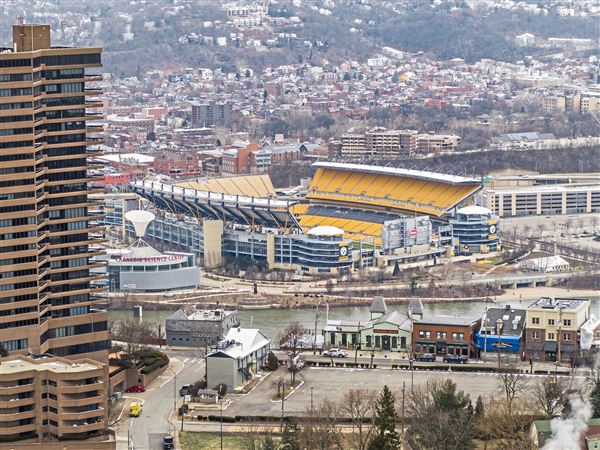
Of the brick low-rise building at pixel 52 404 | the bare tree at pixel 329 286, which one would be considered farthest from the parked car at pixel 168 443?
the bare tree at pixel 329 286

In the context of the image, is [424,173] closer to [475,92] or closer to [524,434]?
[524,434]

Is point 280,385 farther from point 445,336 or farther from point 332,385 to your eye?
point 445,336

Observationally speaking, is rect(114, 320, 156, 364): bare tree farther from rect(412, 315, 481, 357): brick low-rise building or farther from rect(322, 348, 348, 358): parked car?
rect(412, 315, 481, 357): brick low-rise building

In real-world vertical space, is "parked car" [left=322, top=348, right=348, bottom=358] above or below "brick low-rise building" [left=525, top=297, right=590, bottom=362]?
below

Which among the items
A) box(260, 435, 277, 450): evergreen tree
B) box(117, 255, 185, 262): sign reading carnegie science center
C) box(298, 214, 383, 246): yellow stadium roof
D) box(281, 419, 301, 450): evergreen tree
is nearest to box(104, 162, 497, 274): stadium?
box(298, 214, 383, 246): yellow stadium roof

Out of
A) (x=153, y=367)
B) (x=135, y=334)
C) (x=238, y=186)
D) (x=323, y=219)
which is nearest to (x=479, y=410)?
(x=153, y=367)

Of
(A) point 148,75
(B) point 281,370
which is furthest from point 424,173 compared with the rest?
(A) point 148,75

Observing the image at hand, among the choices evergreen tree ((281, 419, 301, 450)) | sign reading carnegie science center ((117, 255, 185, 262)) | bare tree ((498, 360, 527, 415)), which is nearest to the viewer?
evergreen tree ((281, 419, 301, 450))
